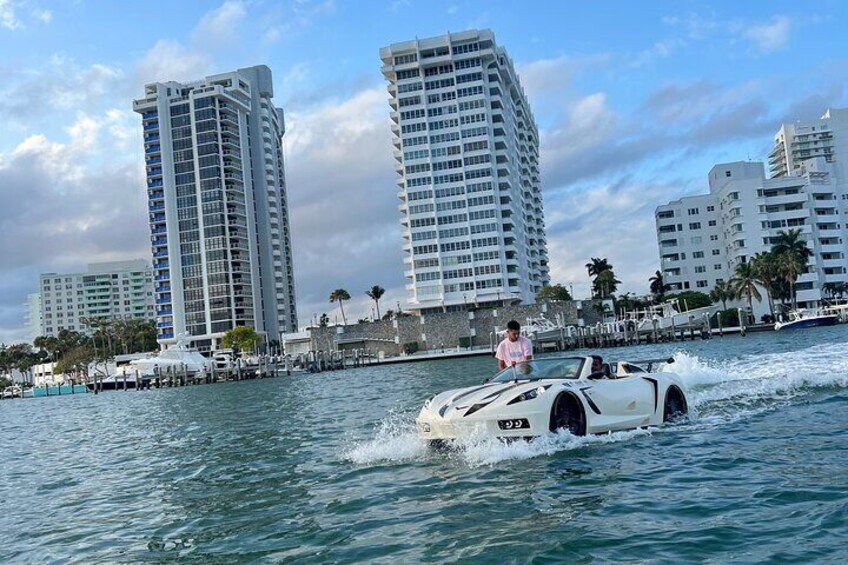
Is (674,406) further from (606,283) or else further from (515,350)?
(606,283)

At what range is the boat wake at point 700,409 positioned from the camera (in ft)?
42.9

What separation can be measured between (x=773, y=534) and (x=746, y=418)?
9.19 m

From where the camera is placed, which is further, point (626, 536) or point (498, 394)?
point (498, 394)

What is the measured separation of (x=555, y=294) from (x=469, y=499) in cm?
13667

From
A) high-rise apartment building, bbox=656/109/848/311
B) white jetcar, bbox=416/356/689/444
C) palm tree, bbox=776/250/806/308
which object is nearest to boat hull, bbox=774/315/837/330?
palm tree, bbox=776/250/806/308

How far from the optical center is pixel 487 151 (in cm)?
14225

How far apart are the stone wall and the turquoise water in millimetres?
106389

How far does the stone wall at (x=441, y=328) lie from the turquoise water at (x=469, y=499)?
106389mm

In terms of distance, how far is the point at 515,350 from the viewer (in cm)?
1609

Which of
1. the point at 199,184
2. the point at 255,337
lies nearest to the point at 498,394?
the point at 255,337

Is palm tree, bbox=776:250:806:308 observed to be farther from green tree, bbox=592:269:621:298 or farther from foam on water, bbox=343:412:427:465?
foam on water, bbox=343:412:427:465

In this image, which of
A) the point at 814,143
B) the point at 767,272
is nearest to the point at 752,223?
the point at 767,272

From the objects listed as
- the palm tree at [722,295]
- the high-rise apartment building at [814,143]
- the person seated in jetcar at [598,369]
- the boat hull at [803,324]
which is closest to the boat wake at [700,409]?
the person seated in jetcar at [598,369]

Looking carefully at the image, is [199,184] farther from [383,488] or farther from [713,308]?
[383,488]
